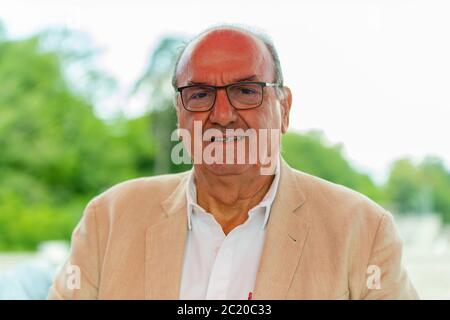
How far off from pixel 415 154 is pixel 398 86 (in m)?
0.24

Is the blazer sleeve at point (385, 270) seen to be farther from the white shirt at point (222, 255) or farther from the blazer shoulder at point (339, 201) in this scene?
the white shirt at point (222, 255)

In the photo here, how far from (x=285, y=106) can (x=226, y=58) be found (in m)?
0.21

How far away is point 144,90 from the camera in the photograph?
6.72 ft

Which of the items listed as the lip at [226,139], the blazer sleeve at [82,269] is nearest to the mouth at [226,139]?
the lip at [226,139]

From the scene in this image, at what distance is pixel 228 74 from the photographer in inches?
46.3

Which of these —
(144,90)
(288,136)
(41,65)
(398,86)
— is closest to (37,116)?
(41,65)

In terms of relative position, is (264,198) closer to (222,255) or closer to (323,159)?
(222,255)

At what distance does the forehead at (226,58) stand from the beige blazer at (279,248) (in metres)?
0.26

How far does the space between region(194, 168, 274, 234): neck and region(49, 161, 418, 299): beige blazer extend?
0.05m

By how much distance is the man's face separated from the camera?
118 centimetres

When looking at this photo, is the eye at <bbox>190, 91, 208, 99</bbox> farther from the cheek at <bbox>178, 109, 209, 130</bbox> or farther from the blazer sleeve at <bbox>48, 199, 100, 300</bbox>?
the blazer sleeve at <bbox>48, 199, 100, 300</bbox>

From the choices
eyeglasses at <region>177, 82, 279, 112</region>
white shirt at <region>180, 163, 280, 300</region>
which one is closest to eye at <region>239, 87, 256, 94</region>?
eyeglasses at <region>177, 82, 279, 112</region>

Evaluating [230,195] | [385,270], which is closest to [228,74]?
[230,195]

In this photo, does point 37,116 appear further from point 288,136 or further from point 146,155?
point 288,136
